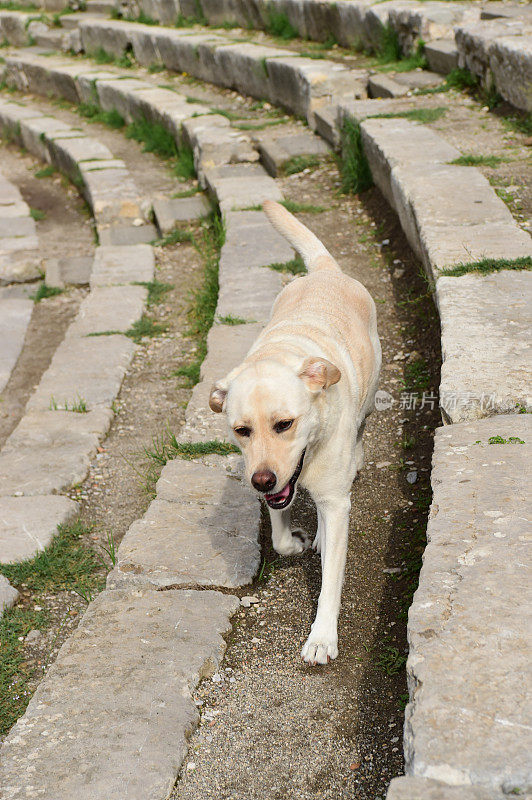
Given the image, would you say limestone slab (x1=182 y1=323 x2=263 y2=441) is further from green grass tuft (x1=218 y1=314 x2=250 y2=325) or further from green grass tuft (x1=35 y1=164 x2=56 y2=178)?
green grass tuft (x1=35 y1=164 x2=56 y2=178)

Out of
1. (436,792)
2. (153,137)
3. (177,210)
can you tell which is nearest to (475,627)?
(436,792)

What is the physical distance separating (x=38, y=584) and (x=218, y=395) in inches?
56.8

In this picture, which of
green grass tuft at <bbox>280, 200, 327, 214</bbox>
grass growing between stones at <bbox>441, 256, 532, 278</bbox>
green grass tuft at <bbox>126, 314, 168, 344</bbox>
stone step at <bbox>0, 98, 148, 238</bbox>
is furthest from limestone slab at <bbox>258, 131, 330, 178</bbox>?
grass growing between stones at <bbox>441, 256, 532, 278</bbox>

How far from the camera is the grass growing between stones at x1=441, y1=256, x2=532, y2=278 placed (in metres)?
4.73

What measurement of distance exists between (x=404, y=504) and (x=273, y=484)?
1225mm

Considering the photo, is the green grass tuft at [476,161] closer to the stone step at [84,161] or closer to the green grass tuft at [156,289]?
the green grass tuft at [156,289]

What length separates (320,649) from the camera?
3.09 meters

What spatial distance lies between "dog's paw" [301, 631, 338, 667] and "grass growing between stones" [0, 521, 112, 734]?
109 centimetres

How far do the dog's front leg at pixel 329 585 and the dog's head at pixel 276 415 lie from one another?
241 mm

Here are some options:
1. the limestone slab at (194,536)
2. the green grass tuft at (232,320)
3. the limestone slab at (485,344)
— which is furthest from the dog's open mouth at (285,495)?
the green grass tuft at (232,320)

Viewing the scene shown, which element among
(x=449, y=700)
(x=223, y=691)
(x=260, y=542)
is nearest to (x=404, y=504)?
(x=260, y=542)

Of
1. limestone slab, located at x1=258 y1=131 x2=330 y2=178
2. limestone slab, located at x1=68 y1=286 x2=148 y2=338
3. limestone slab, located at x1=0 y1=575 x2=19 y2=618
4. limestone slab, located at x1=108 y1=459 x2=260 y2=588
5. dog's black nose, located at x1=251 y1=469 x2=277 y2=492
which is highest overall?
dog's black nose, located at x1=251 y1=469 x2=277 y2=492

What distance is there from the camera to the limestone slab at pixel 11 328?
6.59m

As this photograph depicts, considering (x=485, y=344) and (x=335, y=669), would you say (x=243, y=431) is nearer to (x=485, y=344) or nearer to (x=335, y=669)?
(x=335, y=669)
